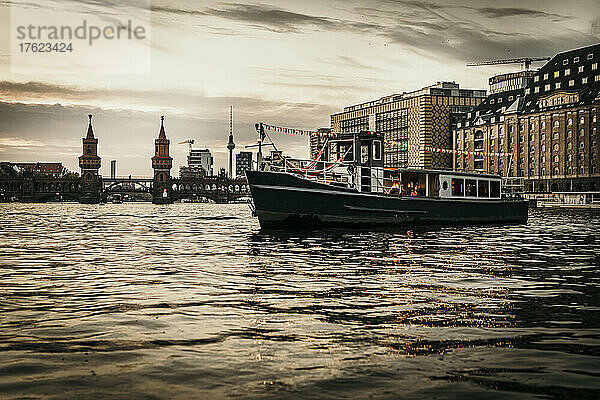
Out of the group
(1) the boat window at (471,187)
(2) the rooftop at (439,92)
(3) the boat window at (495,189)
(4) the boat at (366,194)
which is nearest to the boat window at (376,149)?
(4) the boat at (366,194)

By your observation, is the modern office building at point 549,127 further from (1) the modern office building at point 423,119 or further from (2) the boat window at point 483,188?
(2) the boat window at point 483,188

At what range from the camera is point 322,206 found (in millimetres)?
37219

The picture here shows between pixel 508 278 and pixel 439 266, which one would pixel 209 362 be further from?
pixel 439 266

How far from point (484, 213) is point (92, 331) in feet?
133

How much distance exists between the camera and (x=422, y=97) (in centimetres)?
14938

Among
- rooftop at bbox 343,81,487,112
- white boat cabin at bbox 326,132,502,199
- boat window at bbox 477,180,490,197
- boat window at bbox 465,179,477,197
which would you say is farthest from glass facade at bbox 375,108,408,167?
white boat cabin at bbox 326,132,502,199

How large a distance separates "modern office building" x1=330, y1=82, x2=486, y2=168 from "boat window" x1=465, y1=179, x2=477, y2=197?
92536mm

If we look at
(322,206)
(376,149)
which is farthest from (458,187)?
(322,206)

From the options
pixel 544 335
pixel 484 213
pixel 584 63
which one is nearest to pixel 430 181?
pixel 484 213

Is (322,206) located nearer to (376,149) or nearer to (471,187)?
(376,149)

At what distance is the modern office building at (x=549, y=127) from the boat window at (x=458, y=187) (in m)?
61.0

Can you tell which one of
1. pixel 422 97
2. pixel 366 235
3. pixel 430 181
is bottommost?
pixel 366 235

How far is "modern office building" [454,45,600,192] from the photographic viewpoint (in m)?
112

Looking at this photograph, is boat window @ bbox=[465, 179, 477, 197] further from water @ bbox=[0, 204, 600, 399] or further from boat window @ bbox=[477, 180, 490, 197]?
water @ bbox=[0, 204, 600, 399]
